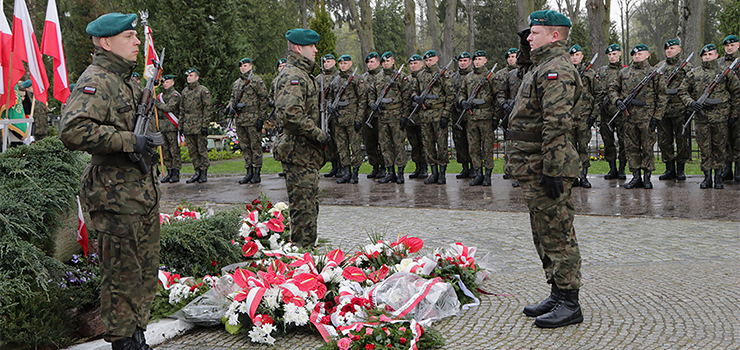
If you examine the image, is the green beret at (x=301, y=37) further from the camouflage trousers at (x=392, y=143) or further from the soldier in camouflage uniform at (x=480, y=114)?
the camouflage trousers at (x=392, y=143)

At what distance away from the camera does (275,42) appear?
38.8 metres

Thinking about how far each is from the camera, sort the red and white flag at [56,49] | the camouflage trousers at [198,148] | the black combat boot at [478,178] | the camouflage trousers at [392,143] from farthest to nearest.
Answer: the camouflage trousers at [198,148] < the camouflage trousers at [392,143] < the black combat boot at [478,178] < the red and white flag at [56,49]

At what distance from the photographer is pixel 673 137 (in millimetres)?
11227

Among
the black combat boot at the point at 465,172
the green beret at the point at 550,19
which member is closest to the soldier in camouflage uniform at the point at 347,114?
the black combat boot at the point at 465,172

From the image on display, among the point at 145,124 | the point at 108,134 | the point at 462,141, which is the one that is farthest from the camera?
the point at 462,141

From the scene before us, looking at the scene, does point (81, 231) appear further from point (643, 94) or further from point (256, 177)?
point (643, 94)

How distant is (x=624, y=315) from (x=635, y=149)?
7.13m

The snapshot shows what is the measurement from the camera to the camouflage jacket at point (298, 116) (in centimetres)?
543

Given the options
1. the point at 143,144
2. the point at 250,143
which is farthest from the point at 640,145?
the point at 143,144

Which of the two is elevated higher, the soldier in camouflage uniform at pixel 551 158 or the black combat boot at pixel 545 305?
the soldier in camouflage uniform at pixel 551 158

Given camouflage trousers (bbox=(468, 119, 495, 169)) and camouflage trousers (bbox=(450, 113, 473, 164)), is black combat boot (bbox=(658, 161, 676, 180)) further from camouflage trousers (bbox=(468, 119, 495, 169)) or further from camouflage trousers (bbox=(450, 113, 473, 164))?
camouflage trousers (bbox=(450, 113, 473, 164))

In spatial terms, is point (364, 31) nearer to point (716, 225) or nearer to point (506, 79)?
point (506, 79)

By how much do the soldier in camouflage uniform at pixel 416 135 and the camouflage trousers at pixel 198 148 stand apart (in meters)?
4.64

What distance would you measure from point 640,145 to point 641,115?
534 mm
